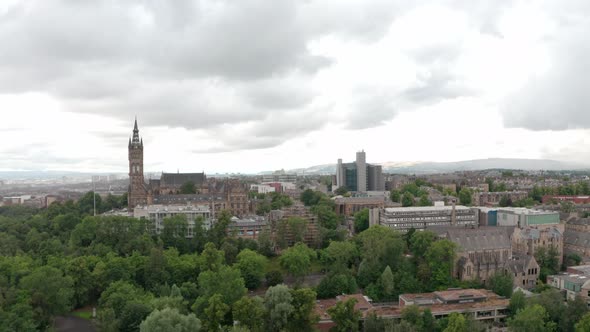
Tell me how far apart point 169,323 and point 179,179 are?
68410 millimetres

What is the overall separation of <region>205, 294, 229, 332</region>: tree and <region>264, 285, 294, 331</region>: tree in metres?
3.71

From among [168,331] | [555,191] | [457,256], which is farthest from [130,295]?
[555,191]

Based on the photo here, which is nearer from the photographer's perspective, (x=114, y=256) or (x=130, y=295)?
(x=130, y=295)

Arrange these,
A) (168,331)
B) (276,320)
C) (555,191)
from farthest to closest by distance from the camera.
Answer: (555,191)
(276,320)
(168,331)

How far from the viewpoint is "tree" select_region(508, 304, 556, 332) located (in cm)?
3784

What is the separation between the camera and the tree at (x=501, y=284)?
49.0m

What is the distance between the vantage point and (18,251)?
56750 mm

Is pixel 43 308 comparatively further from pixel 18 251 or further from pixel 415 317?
pixel 415 317

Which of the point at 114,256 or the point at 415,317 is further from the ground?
the point at 114,256

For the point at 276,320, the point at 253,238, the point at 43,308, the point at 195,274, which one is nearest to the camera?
the point at 276,320

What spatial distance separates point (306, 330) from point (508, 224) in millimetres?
47237

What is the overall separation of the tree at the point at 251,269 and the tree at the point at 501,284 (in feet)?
85.0

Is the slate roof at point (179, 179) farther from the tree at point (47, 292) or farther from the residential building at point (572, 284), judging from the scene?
the residential building at point (572, 284)

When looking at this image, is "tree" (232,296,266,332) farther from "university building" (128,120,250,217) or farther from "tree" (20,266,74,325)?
"university building" (128,120,250,217)
